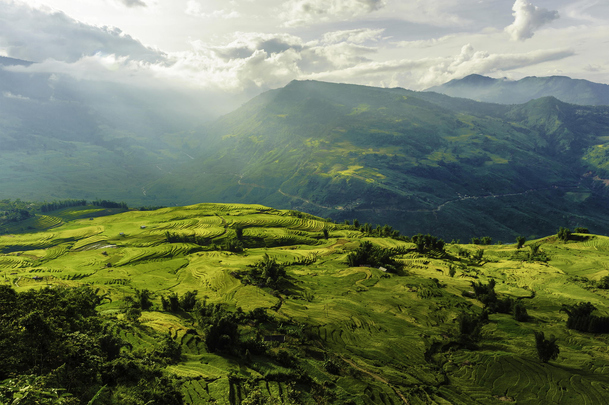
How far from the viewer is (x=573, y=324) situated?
182 feet

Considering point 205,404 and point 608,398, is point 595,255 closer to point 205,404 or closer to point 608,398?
point 608,398

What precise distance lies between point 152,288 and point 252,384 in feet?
158

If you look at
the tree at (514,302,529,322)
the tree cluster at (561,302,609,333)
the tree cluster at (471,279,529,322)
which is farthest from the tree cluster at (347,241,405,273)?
the tree cluster at (561,302,609,333)

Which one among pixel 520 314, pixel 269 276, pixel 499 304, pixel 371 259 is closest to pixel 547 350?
pixel 520 314

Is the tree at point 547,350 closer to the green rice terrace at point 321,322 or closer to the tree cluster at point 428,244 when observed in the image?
the green rice terrace at point 321,322

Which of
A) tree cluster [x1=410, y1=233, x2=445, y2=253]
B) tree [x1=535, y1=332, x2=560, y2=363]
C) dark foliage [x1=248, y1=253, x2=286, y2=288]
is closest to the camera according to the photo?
tree [x1=535, y1=332, x2=560, y2=363]

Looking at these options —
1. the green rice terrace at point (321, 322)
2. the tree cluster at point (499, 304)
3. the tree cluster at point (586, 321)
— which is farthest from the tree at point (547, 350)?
the tree cluster at point (586, 321)

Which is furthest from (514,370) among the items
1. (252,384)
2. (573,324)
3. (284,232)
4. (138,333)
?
(284,232)

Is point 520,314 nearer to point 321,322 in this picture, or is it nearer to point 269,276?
point 321,322

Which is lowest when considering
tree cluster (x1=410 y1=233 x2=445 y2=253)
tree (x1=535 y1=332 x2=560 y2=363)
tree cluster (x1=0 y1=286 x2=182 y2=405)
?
tree cluster (x1=410 y1=233 x2=445 y2=253)

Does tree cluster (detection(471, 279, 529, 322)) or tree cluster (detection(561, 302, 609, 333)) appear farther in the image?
tree cluster (detection(471, 279, 529, 322))

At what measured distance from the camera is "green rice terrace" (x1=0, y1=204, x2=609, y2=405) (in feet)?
103

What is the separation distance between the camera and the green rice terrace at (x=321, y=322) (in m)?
31.5

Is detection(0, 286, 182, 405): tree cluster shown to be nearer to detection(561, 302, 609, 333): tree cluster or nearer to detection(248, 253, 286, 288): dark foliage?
detection(248, 253, 286, 288): dark foliage
